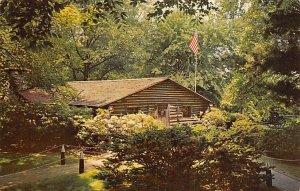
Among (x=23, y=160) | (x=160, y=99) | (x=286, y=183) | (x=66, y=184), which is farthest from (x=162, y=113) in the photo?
(x=286, y=183)

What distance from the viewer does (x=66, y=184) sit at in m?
10.6

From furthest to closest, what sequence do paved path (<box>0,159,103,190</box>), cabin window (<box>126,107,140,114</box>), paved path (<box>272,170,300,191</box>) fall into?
cabin window (<box>126,107,140,114</box>)
paved path (<box>0,159,103,190</box>)
paved path (<box>272,170,300,191</box>)

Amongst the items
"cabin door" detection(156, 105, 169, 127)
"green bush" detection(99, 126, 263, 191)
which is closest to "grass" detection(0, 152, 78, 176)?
"green bush" detection(99, 126, 263, 191)

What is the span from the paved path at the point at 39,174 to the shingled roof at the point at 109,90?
4.31 meters

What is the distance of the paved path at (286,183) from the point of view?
9.83 m

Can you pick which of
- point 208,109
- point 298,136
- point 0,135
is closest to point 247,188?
point 298,136

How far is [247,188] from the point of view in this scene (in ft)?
27.2

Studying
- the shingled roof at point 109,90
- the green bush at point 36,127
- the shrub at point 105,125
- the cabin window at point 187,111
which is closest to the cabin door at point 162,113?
the cabin window at point 187,111

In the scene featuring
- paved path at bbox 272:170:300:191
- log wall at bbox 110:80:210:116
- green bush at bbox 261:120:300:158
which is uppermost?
log wall at bbox 110:80:210:116

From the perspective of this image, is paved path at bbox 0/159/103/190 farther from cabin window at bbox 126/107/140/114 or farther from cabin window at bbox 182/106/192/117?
cabin window at bbox 182/106/192/117

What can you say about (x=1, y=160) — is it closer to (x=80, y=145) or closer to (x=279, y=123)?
(x=80, y=145)

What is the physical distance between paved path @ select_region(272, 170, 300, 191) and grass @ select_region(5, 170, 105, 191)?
224 inches

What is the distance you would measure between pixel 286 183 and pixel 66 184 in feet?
24.4

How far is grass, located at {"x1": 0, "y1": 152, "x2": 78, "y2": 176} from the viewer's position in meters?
12.8
